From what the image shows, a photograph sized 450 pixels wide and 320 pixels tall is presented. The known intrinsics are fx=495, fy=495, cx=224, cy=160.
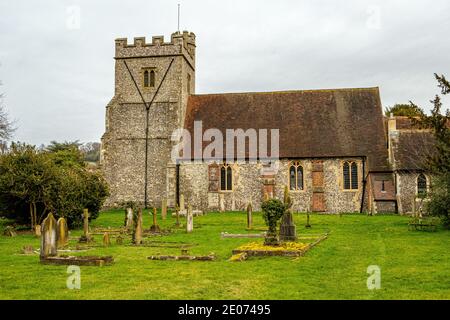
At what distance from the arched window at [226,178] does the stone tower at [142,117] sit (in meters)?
3.92

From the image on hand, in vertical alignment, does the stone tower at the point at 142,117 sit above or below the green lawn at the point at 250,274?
above

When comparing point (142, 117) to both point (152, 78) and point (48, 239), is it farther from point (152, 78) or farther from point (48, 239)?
point (48, 239)

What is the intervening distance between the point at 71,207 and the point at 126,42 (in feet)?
60.3

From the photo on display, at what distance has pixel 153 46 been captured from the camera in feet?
121

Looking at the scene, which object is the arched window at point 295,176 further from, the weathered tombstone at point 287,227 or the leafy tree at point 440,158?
the weathered tombstone at point 287,227

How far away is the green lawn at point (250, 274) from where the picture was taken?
8414mm

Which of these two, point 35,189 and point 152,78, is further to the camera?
point 152,78

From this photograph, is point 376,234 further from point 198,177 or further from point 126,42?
point 126,42

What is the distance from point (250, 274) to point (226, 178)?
2383 cm

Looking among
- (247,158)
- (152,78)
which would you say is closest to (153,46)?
(152,78)

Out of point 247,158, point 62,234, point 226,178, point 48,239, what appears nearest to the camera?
point 48,239

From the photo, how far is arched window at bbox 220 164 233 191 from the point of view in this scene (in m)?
34.1

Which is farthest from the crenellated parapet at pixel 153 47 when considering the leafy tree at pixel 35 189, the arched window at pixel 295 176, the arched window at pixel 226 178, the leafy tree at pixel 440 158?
the leafy tree at pixel 440 158

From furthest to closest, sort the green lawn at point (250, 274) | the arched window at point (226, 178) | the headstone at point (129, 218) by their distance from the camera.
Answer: the arched window at point (226, 178) < the headstone at point (129, 218) < the green lawn at point (250, 274)
